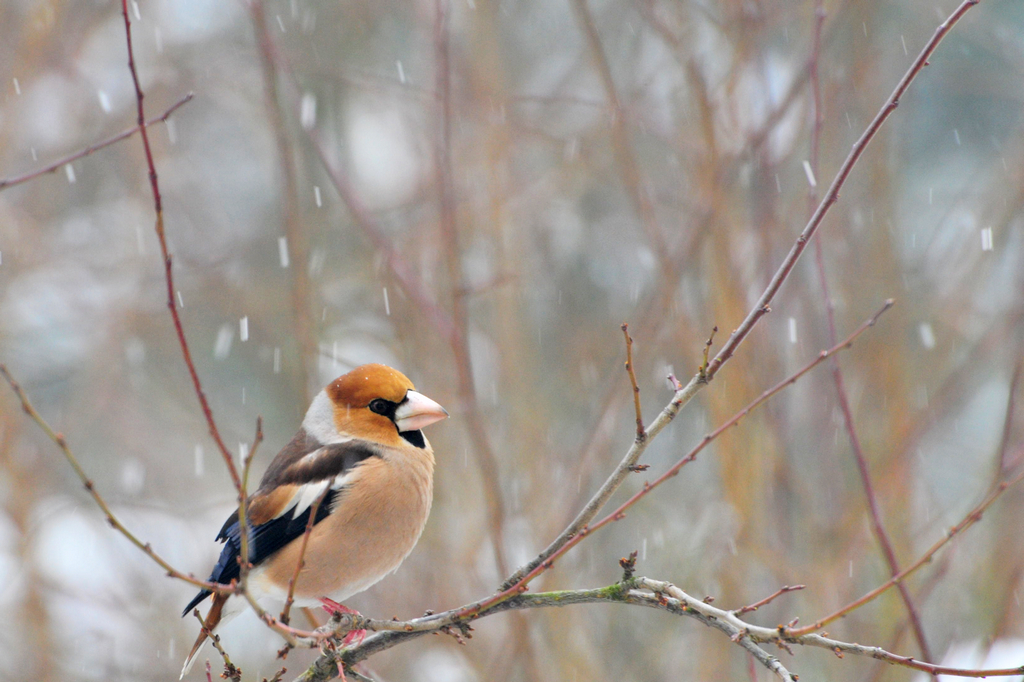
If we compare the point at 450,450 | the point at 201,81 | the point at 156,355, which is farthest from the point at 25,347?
the point at 450,450

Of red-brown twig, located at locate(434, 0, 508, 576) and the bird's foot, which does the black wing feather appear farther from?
red-brown twig, located at locate(434, 0, 508, 576)

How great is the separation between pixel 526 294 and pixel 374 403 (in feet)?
16.2

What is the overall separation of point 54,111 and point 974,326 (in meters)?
9.64

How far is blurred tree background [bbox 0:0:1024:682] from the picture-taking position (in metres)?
5.40

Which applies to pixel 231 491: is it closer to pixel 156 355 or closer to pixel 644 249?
pixel 156 355

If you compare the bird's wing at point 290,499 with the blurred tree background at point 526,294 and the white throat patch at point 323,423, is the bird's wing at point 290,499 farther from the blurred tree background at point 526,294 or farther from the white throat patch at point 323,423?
the blurred tree background at point 526,294

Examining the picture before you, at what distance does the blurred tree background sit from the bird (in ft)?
3.35

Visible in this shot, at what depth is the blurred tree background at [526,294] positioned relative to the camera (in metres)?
5.40

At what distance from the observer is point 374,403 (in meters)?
3.42

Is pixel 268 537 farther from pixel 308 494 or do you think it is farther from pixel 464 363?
pixel 464 363

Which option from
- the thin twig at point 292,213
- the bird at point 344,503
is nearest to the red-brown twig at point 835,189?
the bird at point 344,503

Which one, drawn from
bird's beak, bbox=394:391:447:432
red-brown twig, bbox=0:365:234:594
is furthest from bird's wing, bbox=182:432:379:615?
red-brown twig, bbox=0:365:234:594

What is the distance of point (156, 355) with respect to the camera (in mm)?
10305

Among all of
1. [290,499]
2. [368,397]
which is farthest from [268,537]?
[368,397]
